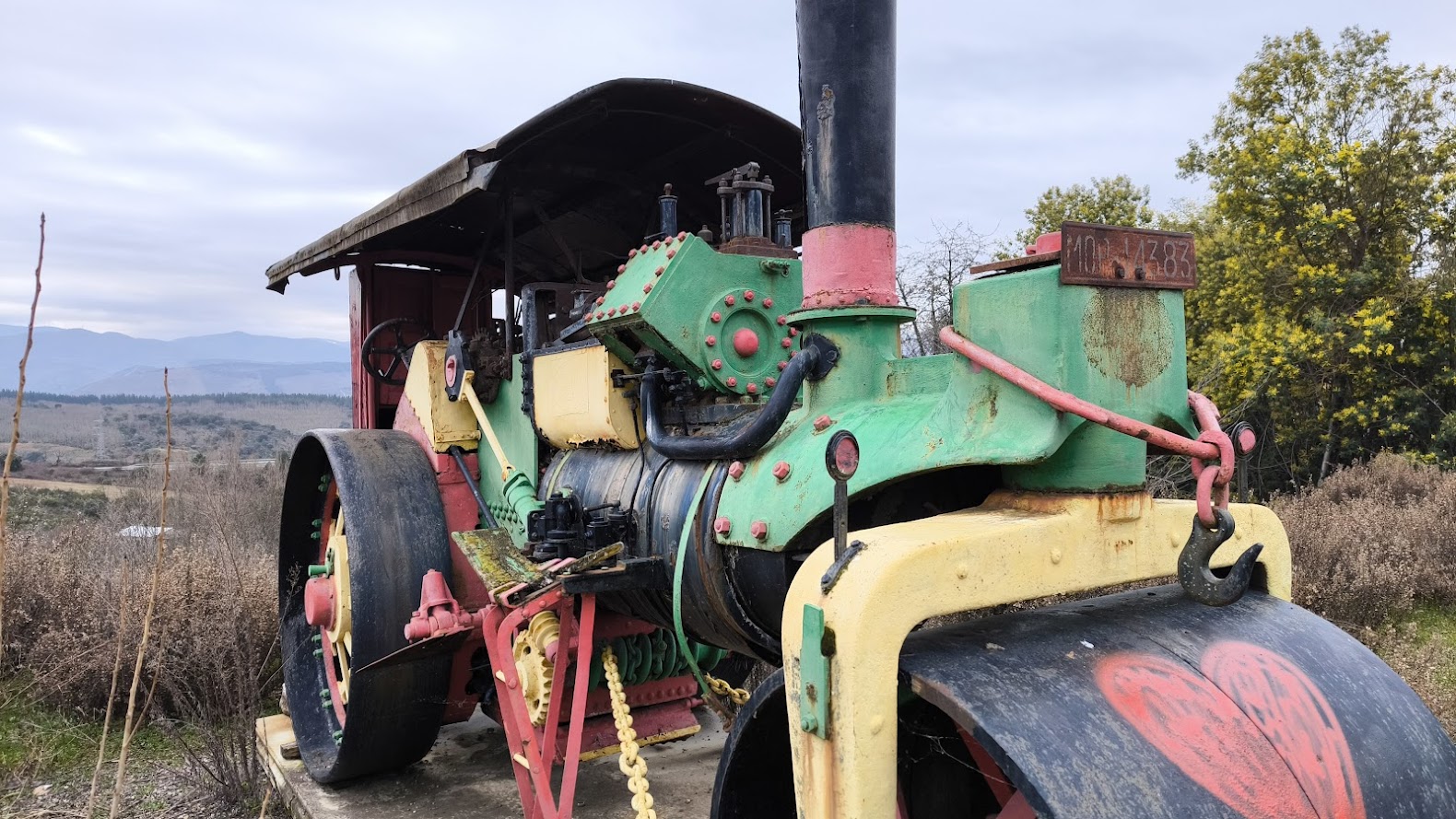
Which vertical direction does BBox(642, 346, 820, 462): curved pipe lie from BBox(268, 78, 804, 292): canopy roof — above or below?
below

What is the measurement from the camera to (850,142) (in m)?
2.50

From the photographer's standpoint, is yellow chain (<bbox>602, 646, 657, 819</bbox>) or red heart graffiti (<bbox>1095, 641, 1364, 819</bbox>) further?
yellow chain (<bbox>602, 646, 657, 819</bbox>)

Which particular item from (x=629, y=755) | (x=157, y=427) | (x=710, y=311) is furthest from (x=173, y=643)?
(x=157, y=427)

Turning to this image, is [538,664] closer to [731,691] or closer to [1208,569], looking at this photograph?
[731,691]

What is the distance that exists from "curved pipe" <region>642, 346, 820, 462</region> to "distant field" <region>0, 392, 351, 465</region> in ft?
42.2

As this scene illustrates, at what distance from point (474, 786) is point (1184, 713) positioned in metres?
3.37

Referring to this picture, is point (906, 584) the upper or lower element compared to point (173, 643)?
upper

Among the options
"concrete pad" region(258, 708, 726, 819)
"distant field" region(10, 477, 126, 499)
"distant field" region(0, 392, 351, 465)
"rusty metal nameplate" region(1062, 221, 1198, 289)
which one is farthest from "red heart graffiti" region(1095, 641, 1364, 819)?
"distant field" region(10, 477, 126, 499)

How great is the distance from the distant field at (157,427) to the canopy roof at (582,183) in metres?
10.3

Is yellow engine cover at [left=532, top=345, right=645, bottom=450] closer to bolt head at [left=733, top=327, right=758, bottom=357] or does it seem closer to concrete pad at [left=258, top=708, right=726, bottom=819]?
bolt head at [left=733, top=327, right=758, bottom=357]

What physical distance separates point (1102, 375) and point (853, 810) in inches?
36.0

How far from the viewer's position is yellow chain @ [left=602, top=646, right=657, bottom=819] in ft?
8.89

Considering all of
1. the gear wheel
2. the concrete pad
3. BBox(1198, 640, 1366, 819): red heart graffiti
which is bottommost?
the concrete pad

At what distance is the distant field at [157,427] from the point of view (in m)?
29.6
